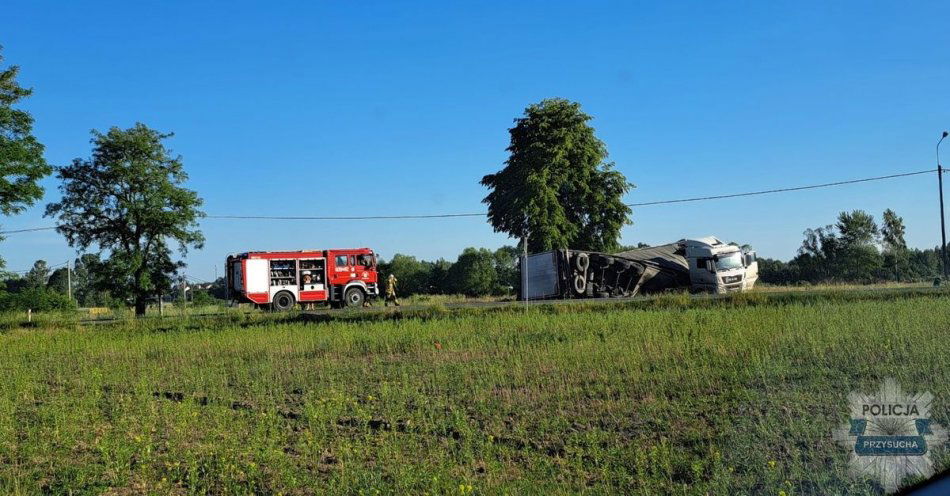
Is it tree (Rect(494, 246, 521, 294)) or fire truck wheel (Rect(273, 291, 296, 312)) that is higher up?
tree (Rect(494, 246, 521, 294))

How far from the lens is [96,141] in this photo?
37125 mm

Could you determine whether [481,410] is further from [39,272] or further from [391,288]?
[39,272]

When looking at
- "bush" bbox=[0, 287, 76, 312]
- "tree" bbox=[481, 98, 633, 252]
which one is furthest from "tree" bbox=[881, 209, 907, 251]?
"bush" bbox=[0, 287, 76, 312]

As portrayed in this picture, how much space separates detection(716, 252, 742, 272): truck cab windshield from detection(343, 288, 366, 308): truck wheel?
1657 centimetres

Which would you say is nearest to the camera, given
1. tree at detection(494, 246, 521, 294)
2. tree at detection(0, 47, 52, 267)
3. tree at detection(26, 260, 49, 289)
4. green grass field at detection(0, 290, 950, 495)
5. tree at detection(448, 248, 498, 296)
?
green grass field at detection(0, 290, 950, 495)

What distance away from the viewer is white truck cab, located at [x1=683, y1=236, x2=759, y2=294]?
30.5 metres

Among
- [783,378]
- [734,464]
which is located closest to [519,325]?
[783,378]

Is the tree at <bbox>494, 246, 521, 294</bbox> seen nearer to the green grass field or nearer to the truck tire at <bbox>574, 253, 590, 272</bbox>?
the truck tire at <bbox>574, 253, 590, 272</bbox>

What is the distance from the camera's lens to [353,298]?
34.9 m

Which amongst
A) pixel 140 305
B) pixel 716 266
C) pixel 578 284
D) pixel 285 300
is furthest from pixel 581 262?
pixel 140 305

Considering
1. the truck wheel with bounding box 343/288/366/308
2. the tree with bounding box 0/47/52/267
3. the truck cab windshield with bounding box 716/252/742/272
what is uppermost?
the tree with bounding box 0/47/52/267

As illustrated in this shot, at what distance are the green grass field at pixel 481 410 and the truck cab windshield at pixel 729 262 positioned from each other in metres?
14.6

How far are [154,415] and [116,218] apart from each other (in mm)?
32098

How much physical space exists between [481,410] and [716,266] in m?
24.4
